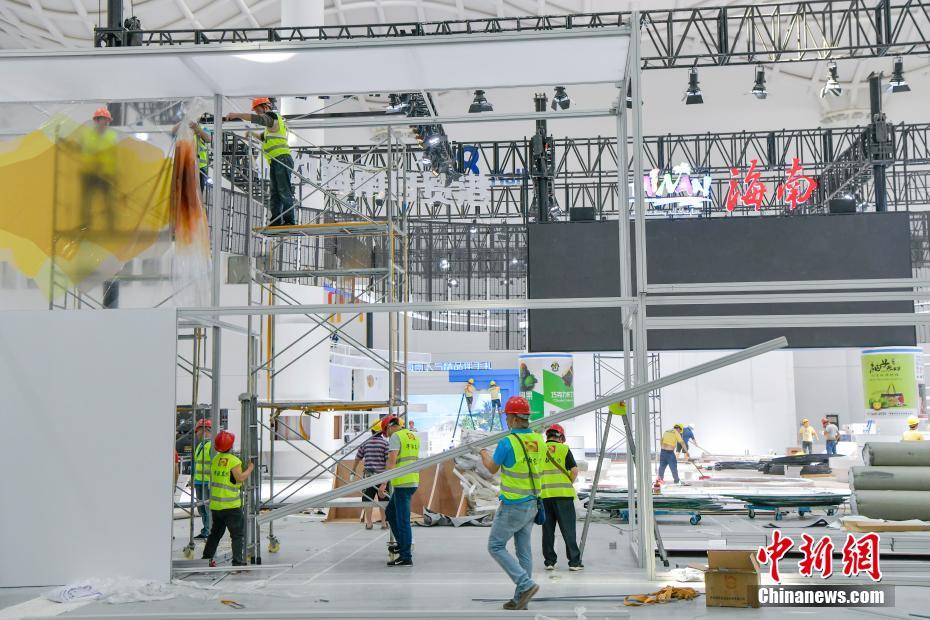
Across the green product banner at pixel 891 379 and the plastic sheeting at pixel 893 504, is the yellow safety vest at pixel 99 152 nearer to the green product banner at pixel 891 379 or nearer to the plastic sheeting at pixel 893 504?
the plastic sheeting at pixel 893 504

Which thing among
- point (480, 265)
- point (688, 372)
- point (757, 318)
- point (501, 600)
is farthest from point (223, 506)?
point (480, 265)

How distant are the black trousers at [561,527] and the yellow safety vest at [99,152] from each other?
20.8ft

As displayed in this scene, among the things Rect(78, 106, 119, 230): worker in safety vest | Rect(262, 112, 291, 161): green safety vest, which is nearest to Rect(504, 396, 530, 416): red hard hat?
Rect(78, 106, 119, 230): worker in safety vest

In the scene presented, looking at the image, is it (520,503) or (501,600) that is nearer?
(520,503)

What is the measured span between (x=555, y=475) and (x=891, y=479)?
18.8ft

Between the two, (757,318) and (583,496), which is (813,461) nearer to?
(583,496)

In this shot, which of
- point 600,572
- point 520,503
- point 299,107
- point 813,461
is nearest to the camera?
point 520,503

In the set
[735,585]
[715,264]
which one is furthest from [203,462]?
[715,264]

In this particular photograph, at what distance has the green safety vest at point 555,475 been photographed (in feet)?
33.5

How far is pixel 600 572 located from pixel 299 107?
18815 mm

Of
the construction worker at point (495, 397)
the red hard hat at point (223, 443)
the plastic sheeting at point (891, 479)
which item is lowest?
the plastic sheeting at point (891, 479)

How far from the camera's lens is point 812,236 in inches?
855

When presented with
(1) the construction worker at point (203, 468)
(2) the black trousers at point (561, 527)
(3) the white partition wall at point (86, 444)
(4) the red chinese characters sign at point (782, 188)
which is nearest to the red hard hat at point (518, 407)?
(2) the black trousers at point (561, 527)

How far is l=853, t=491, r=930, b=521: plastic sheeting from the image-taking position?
12414 mm
